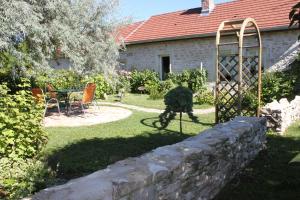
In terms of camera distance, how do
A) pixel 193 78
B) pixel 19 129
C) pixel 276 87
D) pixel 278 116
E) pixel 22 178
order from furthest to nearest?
pixel 193 78
pixel 276 87
pixel 278 116
pixel 19 129
pixel 22 178

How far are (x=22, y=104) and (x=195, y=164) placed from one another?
302 centimetres

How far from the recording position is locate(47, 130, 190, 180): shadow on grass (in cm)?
546

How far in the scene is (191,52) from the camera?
56.0ft

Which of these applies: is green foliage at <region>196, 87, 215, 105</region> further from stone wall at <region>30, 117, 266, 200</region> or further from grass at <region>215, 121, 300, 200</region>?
stone wall at <region>30, 117, 266, 200</region>

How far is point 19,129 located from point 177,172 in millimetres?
2831

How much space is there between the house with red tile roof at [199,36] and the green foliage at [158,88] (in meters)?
1.23

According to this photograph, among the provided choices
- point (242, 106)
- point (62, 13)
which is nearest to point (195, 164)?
point (242, 106)

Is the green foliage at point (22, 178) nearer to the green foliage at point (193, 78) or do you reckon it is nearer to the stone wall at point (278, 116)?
the stone wall at point (278, 116)

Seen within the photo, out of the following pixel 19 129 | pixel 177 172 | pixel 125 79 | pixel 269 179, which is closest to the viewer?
pixel 177 172

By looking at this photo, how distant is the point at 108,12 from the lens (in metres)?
11.9

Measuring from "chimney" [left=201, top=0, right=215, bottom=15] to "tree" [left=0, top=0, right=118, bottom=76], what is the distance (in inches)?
303

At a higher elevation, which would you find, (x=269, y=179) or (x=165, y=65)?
(x=165, y=65)

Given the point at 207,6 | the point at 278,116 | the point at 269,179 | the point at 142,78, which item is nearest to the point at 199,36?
the point at 207,6

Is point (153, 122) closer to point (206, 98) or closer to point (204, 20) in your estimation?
point (206, 98)
